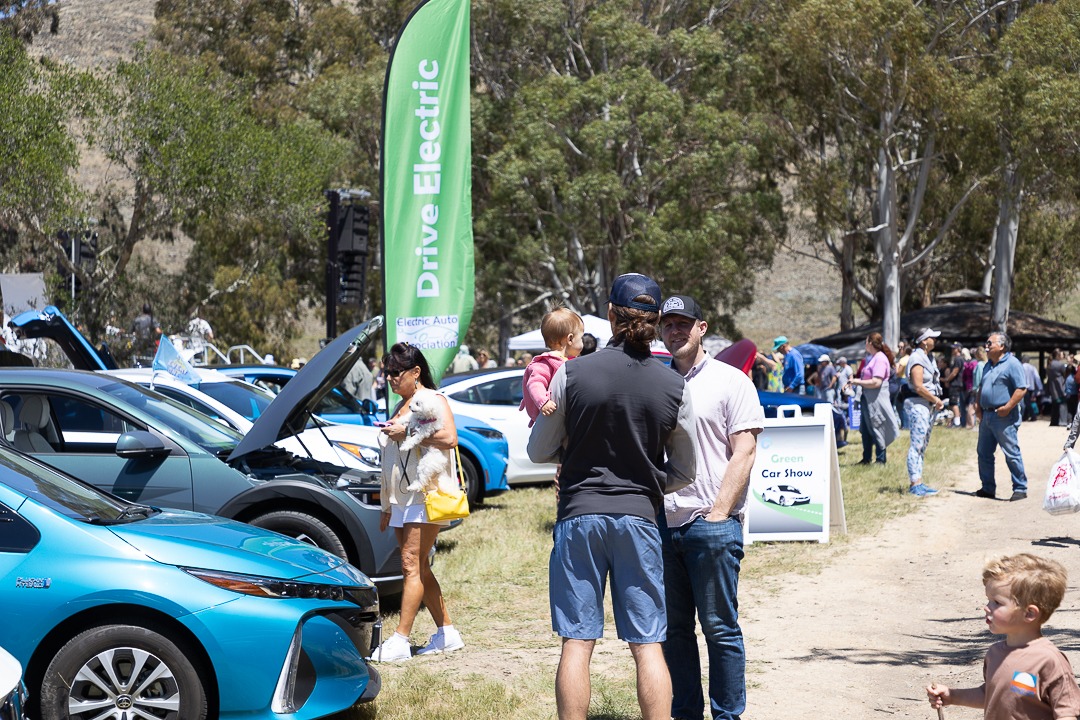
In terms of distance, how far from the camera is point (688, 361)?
5023mm

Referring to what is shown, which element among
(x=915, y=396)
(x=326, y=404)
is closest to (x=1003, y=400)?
(x=915, y=396)

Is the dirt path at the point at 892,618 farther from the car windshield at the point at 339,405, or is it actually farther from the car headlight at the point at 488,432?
the car windshield at the point at 339,405

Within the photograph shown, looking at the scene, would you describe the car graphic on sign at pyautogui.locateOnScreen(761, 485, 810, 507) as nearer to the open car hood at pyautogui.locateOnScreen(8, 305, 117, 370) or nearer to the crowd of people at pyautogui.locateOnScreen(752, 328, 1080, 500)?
the crowd of people at pyautogui.locateOnScreen(752, 328, 1080, 500)

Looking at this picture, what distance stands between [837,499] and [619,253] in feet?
90.0

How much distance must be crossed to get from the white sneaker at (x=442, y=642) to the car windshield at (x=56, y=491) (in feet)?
6.85

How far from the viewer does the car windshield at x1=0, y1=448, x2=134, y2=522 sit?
5020 mm

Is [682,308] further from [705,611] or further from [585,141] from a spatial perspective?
[585,141]

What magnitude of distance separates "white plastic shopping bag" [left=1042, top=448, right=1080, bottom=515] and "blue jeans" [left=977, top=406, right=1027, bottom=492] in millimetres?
4051

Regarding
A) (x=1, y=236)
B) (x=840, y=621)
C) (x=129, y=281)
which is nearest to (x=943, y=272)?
(x=129, y=281)

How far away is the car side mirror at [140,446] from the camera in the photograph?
696 cm

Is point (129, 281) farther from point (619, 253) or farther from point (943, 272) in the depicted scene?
point (943, 272)

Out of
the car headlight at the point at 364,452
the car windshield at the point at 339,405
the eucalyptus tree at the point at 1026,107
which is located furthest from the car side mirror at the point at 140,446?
the eucalyptus tree at the point at 1026,107

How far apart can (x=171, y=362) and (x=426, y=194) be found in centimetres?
307

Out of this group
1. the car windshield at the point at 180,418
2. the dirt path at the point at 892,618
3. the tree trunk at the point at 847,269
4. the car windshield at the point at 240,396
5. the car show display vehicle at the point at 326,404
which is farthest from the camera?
the tree trunk at the point at 847,269
